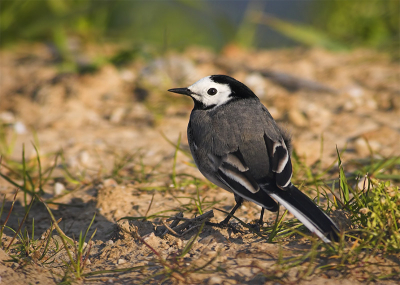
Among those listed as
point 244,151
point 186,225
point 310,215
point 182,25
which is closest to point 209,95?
point 244,151

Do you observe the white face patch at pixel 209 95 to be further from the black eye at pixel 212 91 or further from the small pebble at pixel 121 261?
the small pebble at pixel 121 261

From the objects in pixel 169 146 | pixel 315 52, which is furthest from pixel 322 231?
pixel 315 52

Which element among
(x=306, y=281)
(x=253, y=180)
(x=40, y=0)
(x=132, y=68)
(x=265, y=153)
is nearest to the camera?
(x=306, y=281)

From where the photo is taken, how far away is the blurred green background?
24.1ft

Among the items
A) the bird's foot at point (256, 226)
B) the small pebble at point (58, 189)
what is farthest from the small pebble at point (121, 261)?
the small pebble at point (58, 189)

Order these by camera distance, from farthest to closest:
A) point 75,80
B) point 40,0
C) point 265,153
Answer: point 40,0 < point 75,80 < point 265,153

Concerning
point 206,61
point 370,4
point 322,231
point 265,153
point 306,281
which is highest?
point 370,4

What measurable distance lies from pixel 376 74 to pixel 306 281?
16.2ft

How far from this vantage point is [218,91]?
3.62 m

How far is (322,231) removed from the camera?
2469 millimetres

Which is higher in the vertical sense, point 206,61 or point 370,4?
point 370,4

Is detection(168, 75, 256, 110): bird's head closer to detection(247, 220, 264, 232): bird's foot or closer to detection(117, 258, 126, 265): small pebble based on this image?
detection(247, 220, 264, 232): bird's foot

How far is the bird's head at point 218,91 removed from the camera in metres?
3.58

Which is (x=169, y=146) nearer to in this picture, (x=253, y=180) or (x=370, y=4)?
(x=253, y=180)
